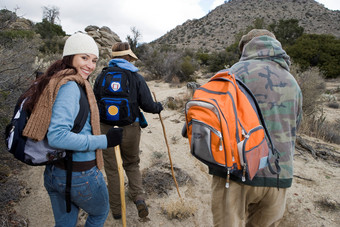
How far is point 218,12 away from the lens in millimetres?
52781

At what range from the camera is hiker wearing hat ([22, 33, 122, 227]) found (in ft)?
4.27

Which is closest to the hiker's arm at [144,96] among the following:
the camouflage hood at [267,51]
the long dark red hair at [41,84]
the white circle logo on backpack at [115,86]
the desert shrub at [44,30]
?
the white circle logo on backpack at [115,86]

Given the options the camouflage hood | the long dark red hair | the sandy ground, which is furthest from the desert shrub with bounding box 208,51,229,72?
the long dark red hair

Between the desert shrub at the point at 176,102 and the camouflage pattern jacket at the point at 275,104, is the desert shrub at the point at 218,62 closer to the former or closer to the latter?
the desert shrub at the point at 176,102

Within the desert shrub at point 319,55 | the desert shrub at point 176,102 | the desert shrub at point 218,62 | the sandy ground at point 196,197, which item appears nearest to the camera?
the sandy ground at point 196,197

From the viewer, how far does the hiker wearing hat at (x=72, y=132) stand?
130cm

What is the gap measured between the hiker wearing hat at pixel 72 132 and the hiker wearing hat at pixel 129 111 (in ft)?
2.86

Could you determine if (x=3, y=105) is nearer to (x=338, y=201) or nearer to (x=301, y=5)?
(x=338, y=201)

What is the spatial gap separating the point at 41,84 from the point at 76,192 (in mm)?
748

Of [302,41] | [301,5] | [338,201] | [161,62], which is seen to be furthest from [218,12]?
[338,201]

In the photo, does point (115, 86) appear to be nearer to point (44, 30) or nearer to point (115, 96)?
point (115, 96)

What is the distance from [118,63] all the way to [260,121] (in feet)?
5.58

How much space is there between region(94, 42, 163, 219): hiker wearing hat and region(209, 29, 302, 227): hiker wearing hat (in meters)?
1.24

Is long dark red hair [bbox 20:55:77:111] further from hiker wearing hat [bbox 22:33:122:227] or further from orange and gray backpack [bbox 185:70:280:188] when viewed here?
orange and gray backpack [bbox 185:70:280:188]
